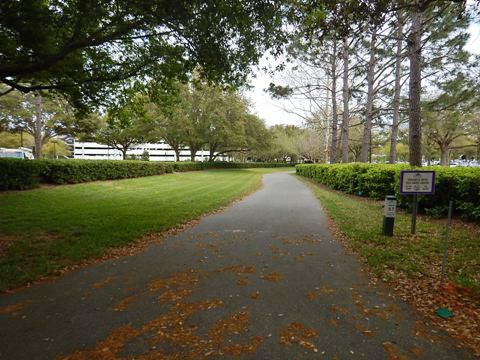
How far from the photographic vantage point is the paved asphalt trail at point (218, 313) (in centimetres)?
Result: 255

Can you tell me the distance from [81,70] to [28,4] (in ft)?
7.68

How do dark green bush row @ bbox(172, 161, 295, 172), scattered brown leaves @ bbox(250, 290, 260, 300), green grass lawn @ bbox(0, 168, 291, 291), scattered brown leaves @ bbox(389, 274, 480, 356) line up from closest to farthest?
1. scattered brown leaves @ bbox(389, 274, 480, 356)
2. scattered brown leaves @ bbox(250, 290, 260, 300)
3. green grass lawn @ bbox(0, 168, 291, 291)
4. dark green bush row @ bbox(172, 161, 295, 172)

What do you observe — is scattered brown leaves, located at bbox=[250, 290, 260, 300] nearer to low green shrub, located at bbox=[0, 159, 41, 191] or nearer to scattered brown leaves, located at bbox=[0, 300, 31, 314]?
scattered brown leaves, located at bbox=[0, 300, 31, 314]

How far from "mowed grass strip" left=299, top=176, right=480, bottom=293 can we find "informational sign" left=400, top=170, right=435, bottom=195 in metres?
1.00

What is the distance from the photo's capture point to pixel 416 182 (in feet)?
20.0

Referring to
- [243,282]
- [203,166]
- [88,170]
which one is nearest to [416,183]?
[243,282]

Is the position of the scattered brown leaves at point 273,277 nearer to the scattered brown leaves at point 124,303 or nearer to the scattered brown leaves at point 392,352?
the scattered brown leaves at point 392,352

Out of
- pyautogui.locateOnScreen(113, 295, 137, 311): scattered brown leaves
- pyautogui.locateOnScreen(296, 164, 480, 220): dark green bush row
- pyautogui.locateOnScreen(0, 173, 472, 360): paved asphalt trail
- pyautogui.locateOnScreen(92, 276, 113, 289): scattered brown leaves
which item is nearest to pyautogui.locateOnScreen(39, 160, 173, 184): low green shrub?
pyautogui.locateOnScreen(0, 173, 472, 360): paved asphalt trail

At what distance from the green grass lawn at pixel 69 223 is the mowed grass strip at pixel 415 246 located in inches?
188

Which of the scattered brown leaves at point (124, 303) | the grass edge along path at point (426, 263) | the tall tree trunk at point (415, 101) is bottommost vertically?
the scattered brown leaves at point (124, 303)

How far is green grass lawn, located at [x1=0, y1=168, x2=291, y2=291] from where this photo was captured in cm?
480

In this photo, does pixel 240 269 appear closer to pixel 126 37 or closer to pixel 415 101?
pixel 126 37

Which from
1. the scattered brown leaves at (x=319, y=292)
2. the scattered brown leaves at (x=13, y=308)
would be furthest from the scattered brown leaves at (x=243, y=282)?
the scattered brown leaves at (x=13, y=308)

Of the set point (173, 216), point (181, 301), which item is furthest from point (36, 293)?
point (173, 216)
